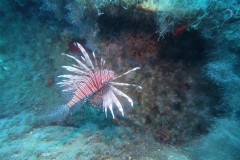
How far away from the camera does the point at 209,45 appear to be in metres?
4.00

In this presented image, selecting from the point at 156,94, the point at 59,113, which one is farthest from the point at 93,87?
the point at 156,94

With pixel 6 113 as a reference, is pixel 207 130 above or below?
below

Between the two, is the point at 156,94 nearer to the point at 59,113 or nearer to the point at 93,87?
the point at 93,87

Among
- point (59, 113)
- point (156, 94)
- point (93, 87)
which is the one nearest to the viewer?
point (59, 113)

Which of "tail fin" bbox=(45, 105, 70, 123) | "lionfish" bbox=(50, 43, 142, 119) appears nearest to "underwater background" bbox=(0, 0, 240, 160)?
"tail fin" bbox=(45, 105, 70, 123)

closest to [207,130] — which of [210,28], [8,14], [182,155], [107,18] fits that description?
[182,155]

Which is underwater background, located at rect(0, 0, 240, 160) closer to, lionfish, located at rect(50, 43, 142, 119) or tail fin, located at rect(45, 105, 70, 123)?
tail fin, located at rect(45, 105, 70, 123)

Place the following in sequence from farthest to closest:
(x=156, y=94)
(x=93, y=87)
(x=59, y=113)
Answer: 1. (x=156, y=94)
2. (x=93, y=87)
3. (x=59, y=113)

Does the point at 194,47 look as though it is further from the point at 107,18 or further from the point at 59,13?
the point at 59,13

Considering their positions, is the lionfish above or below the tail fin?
above

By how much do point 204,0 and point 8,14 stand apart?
22.8 ft

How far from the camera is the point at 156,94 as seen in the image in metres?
4.43

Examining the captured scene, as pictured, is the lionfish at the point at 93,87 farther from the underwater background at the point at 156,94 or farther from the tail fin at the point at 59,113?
the underwater background at the point at 156,94

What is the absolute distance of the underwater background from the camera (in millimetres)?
3781
